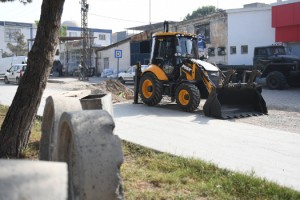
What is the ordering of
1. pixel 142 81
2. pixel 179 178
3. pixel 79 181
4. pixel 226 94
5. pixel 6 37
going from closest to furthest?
pixel 79 181 < pixel 179 178 < pixel 226 94 < pixel 142 81 < pixel 6 37

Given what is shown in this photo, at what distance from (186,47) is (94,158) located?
10.2m

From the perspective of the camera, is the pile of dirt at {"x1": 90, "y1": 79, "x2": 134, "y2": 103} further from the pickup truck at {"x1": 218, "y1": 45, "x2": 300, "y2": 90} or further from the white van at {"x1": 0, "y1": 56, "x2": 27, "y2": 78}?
the white van at {"x1": 0, "y1": 56, "x2": 27, "y2": 78}

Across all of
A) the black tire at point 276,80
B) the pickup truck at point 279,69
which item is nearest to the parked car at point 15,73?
the pickup truck at point 279,69

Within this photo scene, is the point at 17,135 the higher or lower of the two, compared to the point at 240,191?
higher

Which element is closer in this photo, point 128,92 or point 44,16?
point 44,16

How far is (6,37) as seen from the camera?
254ft

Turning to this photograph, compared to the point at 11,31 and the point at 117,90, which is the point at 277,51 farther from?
the point at 11,31

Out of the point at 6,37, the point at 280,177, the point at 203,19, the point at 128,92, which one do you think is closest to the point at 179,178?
the point at 280,177

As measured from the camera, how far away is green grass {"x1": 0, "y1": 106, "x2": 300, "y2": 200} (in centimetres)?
474

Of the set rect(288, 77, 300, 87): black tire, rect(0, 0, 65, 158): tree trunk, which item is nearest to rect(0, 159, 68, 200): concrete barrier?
rect(0, 0, 65, 158): tree trunk

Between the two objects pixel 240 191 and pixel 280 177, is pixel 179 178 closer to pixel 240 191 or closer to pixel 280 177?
pixel 240 191

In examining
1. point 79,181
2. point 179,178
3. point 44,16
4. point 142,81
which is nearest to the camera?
point 79,181

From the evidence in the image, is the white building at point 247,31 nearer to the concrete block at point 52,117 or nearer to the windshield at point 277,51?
the windshield at point 277,51

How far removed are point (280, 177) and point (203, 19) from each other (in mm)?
28488
